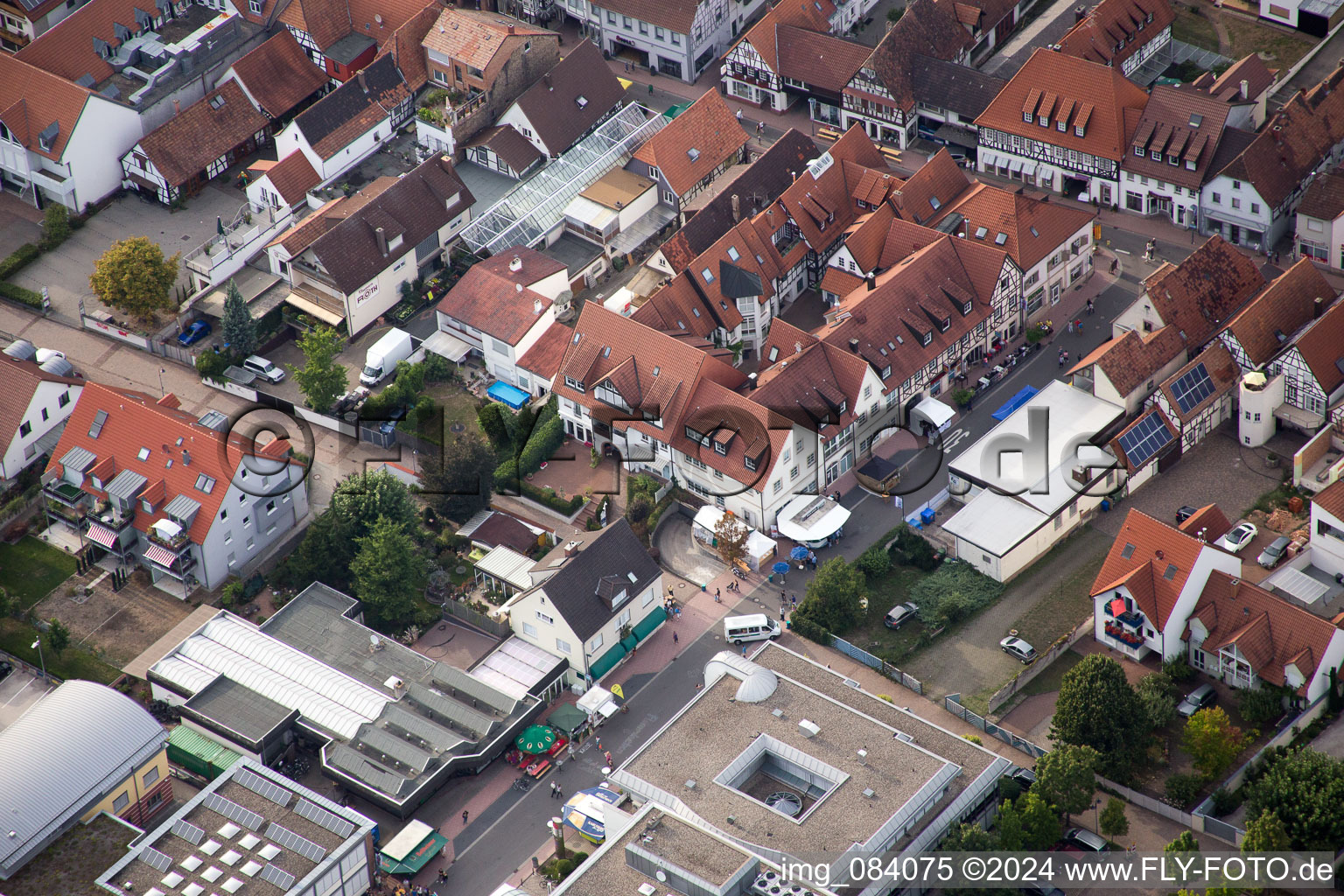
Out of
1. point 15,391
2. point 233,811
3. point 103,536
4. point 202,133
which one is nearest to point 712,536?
point 233,811

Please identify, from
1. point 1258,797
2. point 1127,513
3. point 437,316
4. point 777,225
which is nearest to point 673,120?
point 777,225

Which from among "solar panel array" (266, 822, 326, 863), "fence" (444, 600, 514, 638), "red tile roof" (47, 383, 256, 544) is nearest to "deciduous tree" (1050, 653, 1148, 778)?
"fence" (444, 600, 514, 638)

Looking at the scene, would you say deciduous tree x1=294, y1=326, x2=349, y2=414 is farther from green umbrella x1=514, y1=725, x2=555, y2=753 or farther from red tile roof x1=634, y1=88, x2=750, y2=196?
green umbrella x1=514, y1=725, x2=555, y2=753

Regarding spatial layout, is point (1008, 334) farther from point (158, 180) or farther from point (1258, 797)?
point (158, 180)

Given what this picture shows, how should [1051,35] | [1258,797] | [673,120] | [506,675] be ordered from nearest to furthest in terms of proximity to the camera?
[1258,797], [506,675], [673,120], [1051,35]

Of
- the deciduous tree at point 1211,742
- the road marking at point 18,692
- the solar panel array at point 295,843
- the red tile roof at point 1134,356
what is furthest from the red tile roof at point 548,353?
the deciduous tree at point 1211,742

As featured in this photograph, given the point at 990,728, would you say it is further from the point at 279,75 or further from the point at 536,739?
the point at 279,75

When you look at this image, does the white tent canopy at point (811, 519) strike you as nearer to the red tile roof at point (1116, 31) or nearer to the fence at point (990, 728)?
the fence at point (990, 728)
